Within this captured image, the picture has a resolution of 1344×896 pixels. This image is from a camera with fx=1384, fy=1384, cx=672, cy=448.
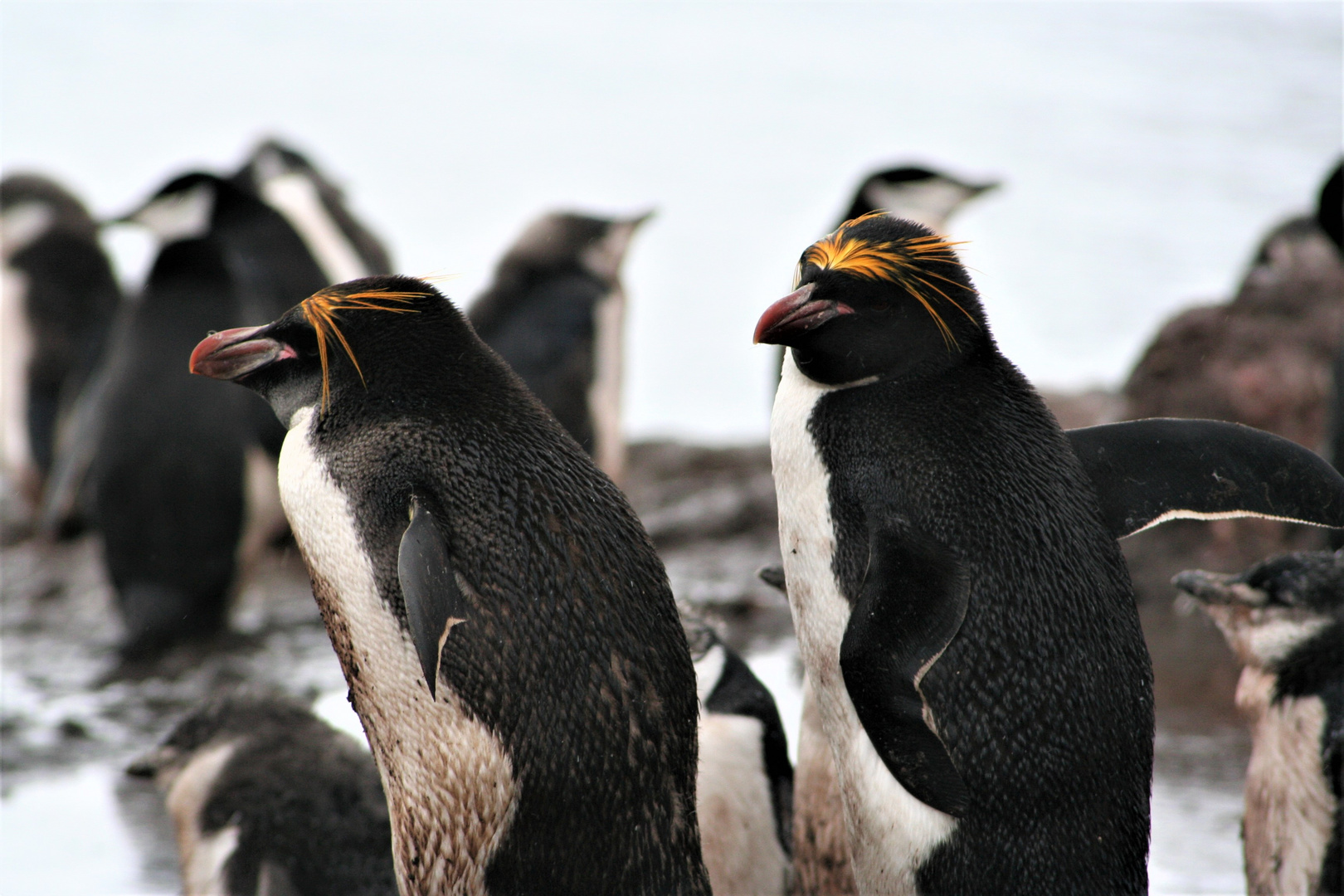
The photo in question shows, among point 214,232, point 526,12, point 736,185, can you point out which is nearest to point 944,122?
point 736,185

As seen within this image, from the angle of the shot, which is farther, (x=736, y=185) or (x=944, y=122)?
(x=944, y=122)

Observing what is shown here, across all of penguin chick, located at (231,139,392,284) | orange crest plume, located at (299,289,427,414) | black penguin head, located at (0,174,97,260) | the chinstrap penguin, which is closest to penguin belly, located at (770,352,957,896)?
orange crest plume, located at (299,289,427,414)

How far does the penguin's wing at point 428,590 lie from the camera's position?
4.84ft

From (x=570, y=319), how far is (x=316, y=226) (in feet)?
Answer: 5.25

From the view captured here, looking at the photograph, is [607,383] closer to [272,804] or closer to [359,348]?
[272,804]

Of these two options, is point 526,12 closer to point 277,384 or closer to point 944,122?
point 944,122

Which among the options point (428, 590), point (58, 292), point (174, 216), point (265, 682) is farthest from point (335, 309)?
point (58, 292)

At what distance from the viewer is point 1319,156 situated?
13.0 m

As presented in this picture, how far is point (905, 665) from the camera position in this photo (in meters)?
1.53

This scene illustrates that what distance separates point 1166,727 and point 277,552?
3.21 metres

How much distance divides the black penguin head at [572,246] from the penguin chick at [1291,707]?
325cm

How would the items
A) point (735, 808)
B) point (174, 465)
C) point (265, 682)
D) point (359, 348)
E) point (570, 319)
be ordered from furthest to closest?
point (570, 319)
point (174, 465)
point (265, 682)
point (735, 808)
point (359, 348)

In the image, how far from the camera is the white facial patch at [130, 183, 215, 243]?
4930 mm

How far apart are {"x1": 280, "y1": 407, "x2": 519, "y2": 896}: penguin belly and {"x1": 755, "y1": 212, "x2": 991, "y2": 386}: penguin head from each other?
568mm
